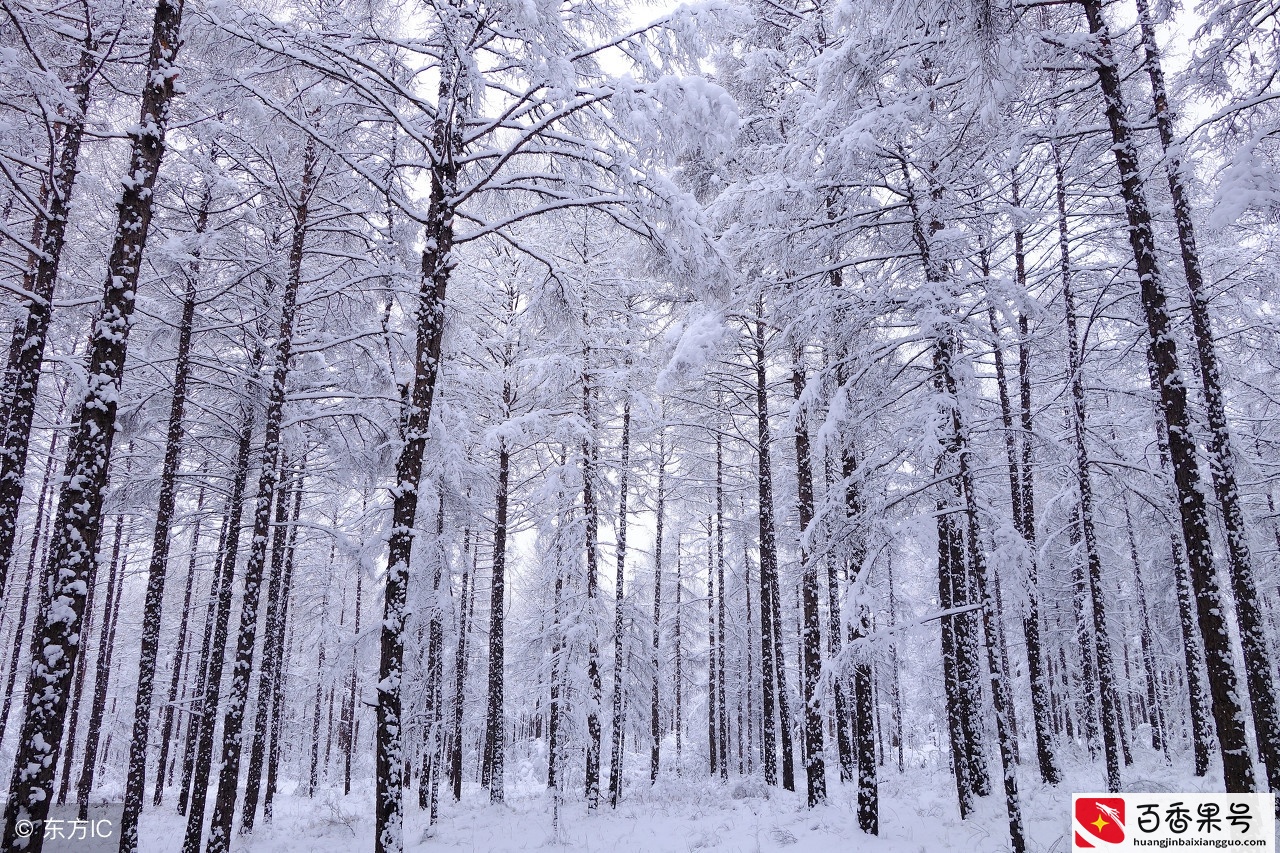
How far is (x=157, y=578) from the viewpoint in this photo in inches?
389

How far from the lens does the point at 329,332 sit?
11328 mm

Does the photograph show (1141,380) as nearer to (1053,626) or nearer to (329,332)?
(1053,626)

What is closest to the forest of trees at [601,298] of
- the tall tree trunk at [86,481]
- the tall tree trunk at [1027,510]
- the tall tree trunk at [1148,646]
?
the tall tree trunk at [86,481]

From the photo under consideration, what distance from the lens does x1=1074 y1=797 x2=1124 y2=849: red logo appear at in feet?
21.8

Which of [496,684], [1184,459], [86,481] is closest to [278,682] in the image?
[496,684]

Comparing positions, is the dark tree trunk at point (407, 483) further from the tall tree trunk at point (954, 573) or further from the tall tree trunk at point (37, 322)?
the tall tree trunk at point (954, 573)

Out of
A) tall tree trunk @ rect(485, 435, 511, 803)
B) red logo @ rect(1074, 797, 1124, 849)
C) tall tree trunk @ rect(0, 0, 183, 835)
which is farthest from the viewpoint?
tall tree trunk @ rect(485, 435, 511, 803)

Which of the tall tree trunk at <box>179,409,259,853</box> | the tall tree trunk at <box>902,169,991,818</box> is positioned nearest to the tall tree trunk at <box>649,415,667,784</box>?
the tall tree trunk at <box>902,169,991,818</box>

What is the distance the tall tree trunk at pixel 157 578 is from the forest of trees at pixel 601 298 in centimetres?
8

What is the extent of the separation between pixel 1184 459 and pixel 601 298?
12.0 meters

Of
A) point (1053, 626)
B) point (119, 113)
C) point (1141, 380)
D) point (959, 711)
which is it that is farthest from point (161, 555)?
point (1053, 626)

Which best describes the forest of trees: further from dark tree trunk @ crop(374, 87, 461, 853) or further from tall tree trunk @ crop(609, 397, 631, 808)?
tall tree trunk @ crop(609, 397, 631, 808)

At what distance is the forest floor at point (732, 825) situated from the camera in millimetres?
8438

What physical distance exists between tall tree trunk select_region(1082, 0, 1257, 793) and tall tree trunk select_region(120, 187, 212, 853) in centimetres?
1314
